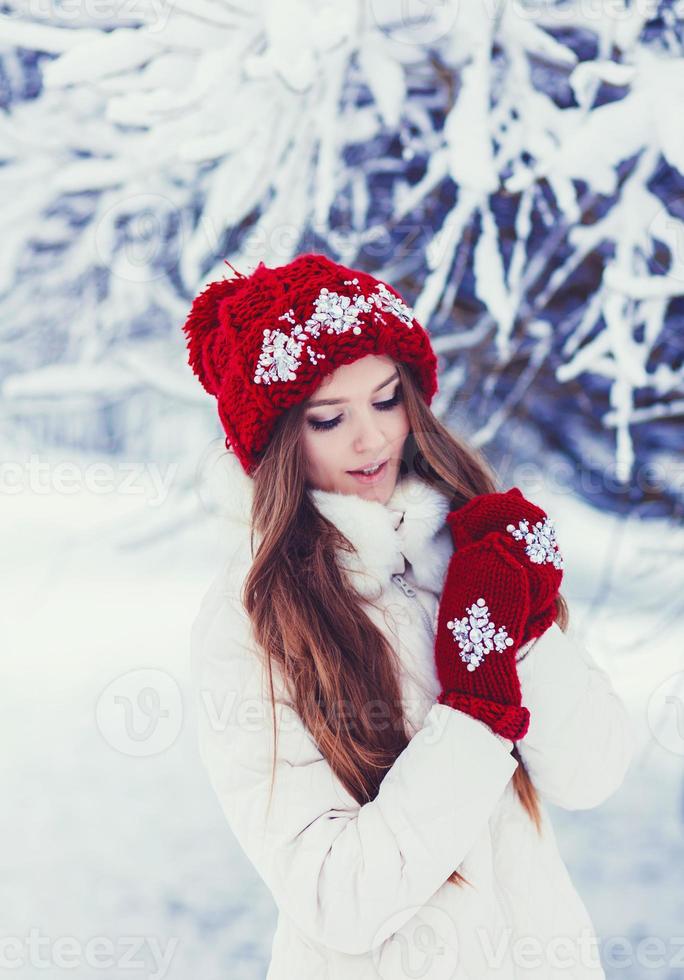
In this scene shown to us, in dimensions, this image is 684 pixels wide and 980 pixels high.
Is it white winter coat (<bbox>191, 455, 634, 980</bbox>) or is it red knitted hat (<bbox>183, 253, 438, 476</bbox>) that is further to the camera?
red knitted hat (<bbox>183, 253, 438, 476</bbox>)

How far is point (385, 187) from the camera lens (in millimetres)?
2287

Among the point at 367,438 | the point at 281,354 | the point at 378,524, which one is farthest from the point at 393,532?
the point at 281,354

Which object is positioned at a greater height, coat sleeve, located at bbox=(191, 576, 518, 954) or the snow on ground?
coat sleeve, located at bbox=(191, 576, 518, 954)

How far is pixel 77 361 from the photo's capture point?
93.5 inches

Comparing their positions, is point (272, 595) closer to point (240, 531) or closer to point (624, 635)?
point (240, 531)

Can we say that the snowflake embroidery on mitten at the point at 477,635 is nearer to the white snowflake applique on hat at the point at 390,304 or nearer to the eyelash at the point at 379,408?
the eyelash at the point at 379,408

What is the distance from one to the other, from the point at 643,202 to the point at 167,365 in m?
1.23

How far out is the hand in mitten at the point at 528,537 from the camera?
103 cm

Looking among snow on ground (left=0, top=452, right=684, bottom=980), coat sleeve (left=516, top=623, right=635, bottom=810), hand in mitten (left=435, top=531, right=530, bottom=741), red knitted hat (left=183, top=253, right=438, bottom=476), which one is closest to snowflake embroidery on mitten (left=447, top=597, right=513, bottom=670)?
hand in mitten (left=435, top=531, right=530, bottom=741)

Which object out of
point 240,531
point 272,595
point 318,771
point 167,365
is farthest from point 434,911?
point 167,365

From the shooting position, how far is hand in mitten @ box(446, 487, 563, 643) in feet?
→ 3.39

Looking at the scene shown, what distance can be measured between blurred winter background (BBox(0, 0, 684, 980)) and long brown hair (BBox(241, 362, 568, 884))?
66 centimetres

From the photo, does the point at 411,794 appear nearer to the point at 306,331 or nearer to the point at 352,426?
the point at 352,426

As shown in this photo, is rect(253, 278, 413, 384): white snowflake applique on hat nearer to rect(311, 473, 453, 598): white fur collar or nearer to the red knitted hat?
the red knitted hat
